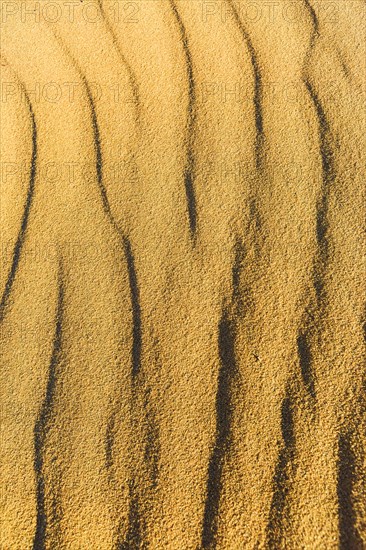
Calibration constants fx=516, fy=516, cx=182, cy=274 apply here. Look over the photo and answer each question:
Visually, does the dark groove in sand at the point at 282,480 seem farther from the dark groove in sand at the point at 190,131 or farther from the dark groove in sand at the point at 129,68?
the dark groove in sand at the point at 129,68

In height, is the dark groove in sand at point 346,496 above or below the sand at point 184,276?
below

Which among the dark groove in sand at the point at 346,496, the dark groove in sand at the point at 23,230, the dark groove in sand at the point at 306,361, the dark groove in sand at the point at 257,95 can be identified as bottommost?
the dark groove in sand at the point at 346,496

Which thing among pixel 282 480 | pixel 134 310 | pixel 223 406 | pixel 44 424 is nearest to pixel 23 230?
pixel 134 310

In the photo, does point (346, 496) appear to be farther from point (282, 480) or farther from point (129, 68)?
point (129, 68)

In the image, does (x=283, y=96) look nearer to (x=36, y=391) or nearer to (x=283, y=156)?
(x=283, y=156)

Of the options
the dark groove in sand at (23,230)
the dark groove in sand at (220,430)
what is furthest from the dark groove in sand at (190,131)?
the dark groove in sand at (23,230)

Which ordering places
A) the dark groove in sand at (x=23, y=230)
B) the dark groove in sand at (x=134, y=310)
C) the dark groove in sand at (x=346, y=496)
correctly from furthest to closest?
the dark groove in sand at (x=23, y=230) → the dark groove in sand at (x=134, y=310) → the dark groove in sand at (x=346, y=496)

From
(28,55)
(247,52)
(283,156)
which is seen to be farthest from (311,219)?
(28,55)
